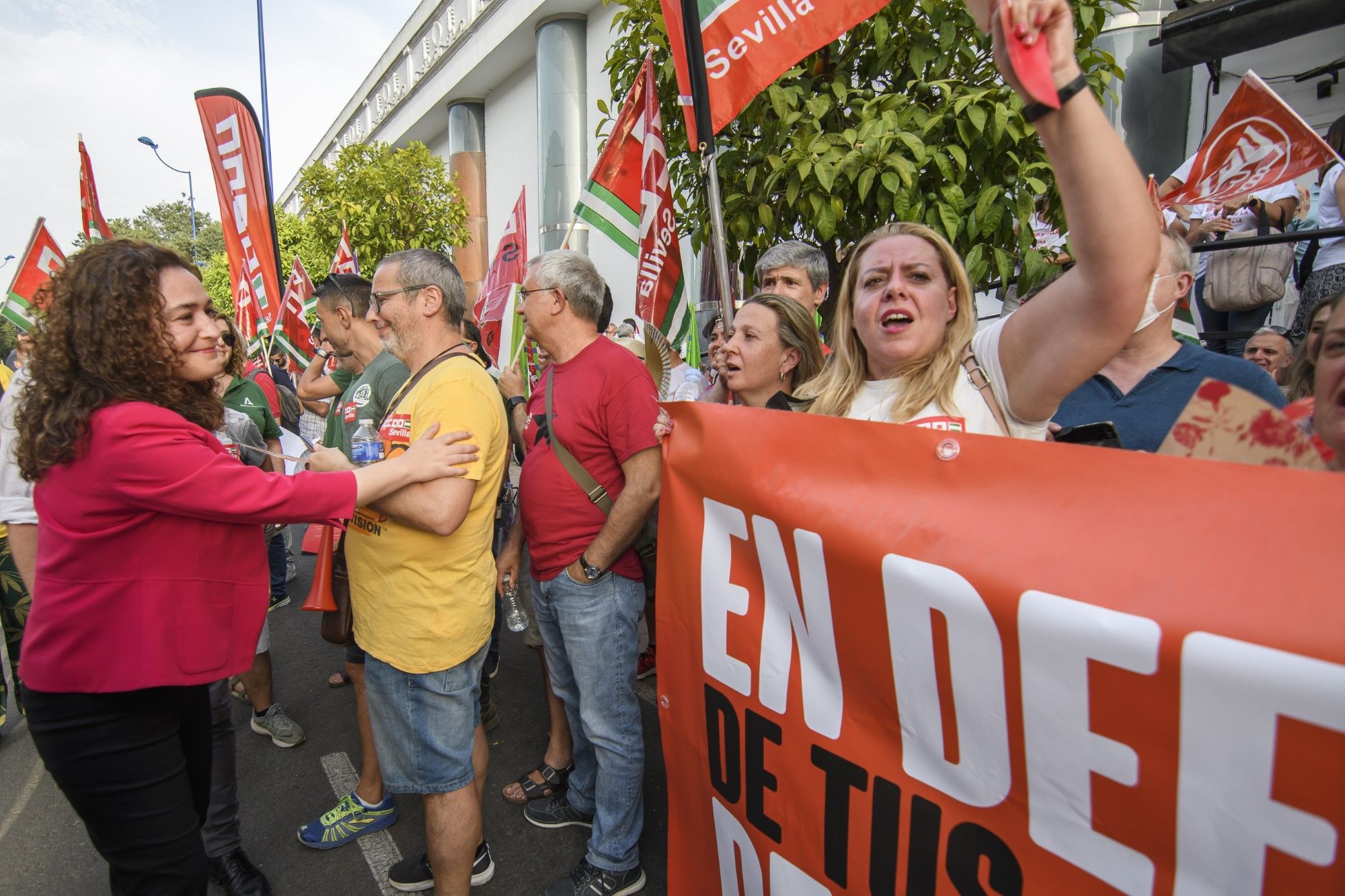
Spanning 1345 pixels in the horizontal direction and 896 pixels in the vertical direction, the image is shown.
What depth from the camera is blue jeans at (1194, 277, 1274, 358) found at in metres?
4.27

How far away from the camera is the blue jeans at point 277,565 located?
5.09 m

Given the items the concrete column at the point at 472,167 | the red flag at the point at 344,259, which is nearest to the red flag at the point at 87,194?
the red flag at the point at 344,259

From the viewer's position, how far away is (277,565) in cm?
531

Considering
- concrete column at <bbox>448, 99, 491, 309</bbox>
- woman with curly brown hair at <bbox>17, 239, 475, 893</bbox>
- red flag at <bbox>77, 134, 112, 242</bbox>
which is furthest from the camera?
concrete column at <bbox>448, 99, 491, 309</bbox>

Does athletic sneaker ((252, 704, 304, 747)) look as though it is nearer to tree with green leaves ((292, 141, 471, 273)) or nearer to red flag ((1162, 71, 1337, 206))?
red flag ((1162, 71, 1337, 206))

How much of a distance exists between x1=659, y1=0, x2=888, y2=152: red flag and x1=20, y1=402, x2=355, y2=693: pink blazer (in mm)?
1718

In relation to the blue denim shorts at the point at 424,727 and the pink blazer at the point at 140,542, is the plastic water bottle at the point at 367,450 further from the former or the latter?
the blue denim shorts at the point at 424,727

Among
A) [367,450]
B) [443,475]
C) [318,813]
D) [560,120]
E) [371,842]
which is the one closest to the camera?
[443,475]

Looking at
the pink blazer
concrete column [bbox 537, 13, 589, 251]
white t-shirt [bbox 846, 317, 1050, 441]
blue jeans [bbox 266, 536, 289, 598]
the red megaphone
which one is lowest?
blue jeans [bbox 266, 536, 289, 598]

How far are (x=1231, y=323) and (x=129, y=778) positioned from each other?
5751mm

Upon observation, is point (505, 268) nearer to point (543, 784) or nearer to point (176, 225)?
point (543, 784)

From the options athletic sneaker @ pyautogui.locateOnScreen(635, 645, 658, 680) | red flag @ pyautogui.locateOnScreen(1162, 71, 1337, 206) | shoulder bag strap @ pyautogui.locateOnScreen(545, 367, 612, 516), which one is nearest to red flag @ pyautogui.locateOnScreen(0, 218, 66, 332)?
shoulder bag strap @ pyautogui.locateOnScreen(545, 367, 612, 516)

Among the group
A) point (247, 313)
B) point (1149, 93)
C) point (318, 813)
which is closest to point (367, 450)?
point (318, 813)

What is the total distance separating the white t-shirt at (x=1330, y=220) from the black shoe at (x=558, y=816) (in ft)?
14.1
